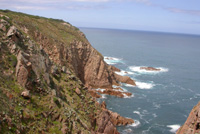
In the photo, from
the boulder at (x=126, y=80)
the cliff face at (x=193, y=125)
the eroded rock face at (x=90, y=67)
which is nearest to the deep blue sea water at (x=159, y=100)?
the boulder at (x=126, y=80)

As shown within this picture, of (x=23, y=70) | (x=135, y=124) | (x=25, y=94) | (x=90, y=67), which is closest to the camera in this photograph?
(x=25, y=94)

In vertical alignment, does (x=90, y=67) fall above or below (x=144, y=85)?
above

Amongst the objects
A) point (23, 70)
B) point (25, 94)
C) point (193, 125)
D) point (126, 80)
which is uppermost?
point (23, 70)

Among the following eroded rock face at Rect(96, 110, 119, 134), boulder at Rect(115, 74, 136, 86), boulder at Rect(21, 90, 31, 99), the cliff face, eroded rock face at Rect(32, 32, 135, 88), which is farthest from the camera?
boulder at Rect(115, 74, 136, 86)

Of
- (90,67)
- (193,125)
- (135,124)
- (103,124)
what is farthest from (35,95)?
(90,67)

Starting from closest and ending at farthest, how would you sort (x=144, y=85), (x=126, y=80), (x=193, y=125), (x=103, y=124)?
(x=193, y=125)
(x=103, y=124)
(x=144, y=85)
(x=126, y=80)

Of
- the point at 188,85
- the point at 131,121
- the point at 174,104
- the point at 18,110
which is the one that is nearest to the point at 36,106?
the point at 18,110

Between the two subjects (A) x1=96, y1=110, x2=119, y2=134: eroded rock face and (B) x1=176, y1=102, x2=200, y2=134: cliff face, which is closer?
(B) x1=176, y1=102, x2=200, y2=134: cliff face

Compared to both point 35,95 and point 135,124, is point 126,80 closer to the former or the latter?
point 135,124

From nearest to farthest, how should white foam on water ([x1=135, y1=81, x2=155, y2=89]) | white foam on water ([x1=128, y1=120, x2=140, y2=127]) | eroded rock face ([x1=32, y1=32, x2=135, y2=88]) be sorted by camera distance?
white foam on water ([x1=128, y1=120, x2=140, y2=127]) < eroded rock face ([x1=32, y1=32, x2=135, y2=88]) < white foam on water ([x1=135, y1=81, x2=155, y2=89])

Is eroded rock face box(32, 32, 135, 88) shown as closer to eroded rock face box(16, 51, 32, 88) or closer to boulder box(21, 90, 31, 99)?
eroded rock face box(16, 51, 32, 88)

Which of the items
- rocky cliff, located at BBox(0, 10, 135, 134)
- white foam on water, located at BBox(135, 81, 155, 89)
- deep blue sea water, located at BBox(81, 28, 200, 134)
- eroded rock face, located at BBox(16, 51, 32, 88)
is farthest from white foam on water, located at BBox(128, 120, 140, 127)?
eroded rock face, located at BBox(16, 51, 32, 88)

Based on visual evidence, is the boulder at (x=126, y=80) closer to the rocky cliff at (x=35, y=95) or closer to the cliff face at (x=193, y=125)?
the rocky cliff at (x=35, y=95)

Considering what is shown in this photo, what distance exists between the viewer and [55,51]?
59.8 m
